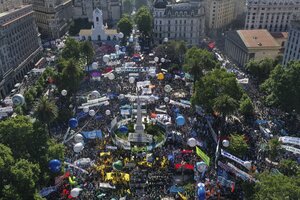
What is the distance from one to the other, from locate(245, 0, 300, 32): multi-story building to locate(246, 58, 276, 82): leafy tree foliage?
151 feet

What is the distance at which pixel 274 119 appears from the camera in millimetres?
65750

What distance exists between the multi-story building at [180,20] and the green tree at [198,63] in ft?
113

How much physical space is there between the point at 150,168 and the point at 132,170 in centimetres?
289

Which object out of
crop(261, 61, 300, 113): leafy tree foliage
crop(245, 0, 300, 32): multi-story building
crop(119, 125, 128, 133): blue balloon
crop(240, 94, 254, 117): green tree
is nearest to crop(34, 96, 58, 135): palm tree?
crop(119, 125, 128, 133): blue balloon

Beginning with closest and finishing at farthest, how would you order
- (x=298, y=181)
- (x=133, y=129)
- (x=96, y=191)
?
(x=298, y=181) → (x=96, y=191) → (x=133, y=129)

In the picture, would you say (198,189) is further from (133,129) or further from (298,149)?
(133,129)

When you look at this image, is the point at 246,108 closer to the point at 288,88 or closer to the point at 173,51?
the point at 288,88

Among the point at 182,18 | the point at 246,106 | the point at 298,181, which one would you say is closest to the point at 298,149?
the point at 298,181

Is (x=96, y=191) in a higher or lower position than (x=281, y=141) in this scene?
lower

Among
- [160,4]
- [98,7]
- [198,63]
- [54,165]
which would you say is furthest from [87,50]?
[98,7]

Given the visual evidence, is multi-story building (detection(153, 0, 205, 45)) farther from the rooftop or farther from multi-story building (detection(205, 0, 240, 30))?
the rooftop

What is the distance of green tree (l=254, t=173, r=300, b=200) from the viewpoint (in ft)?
117

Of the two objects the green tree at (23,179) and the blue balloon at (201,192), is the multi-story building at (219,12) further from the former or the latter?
the green tree at (23,179)

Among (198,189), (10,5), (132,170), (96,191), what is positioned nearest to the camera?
(198,189)
